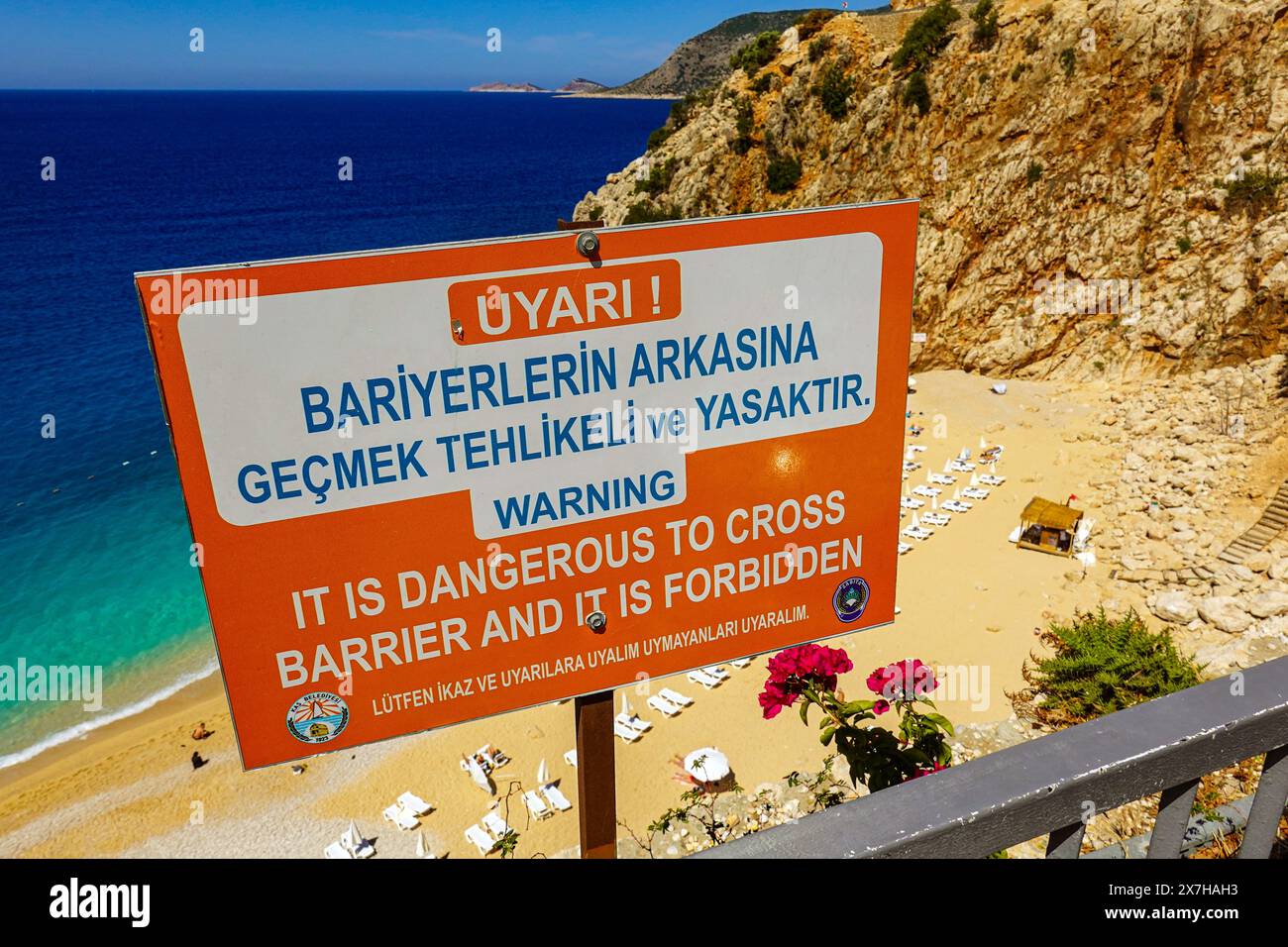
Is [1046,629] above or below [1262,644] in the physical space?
below

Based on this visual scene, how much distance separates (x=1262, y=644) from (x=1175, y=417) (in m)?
12.1

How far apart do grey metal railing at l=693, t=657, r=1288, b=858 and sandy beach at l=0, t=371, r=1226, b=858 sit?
13091 millimetres

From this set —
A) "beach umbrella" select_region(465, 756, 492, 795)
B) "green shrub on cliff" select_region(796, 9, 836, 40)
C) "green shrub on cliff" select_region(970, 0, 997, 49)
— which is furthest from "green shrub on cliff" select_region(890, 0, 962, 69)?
"beach umbrella" select_region(465, 756, 492, 795)

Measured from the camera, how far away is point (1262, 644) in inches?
555

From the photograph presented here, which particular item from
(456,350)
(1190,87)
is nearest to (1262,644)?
(456,350)

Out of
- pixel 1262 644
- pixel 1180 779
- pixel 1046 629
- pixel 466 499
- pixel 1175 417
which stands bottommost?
pixel 1046 629

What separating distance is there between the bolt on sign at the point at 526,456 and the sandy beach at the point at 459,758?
467 inches

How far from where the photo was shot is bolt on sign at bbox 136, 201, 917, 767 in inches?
94.7

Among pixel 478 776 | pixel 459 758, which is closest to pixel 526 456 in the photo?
pixel 478 776

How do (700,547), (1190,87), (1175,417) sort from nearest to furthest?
(700,547) → (1175,417) → (1190,87)

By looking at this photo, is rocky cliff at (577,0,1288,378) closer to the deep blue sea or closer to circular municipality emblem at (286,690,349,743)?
the deep blue sea
